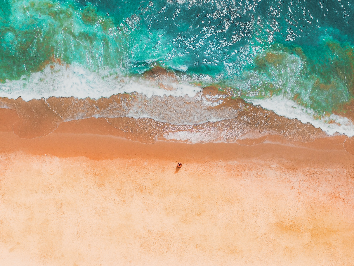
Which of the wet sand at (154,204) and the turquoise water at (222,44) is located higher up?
the turquoise water at (222,44)

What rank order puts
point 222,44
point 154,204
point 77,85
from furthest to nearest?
point 222,44 < point 77,85 < point 154,204

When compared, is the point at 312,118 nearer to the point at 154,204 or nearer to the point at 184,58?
the point at 184,58

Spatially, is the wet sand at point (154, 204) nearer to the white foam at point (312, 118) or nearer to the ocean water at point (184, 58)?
the ocean water at point (184, 58)

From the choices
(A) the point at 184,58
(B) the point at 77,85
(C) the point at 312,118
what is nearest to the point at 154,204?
(B) the point at 77,85

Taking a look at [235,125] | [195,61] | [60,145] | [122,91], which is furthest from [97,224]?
[195,61]

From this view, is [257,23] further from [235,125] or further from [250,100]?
[235,125]

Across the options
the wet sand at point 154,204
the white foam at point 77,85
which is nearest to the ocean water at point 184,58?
the white foam at point 77,85
